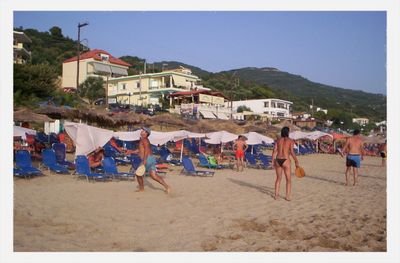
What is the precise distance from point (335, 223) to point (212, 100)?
37.1 metres

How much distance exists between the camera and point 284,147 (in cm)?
631

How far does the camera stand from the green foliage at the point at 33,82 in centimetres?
2302

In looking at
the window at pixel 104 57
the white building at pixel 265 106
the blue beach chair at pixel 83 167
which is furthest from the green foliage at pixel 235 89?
the blue beach chair at pixel 83 167

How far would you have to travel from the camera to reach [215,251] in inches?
149

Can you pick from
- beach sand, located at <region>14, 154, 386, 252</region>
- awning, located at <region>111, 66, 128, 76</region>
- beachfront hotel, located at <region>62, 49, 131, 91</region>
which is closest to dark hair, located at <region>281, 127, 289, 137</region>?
beach sand, located at <region>14, 154, 386, 252</region>

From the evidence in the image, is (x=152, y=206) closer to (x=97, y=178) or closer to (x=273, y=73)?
(x=97, y=178)

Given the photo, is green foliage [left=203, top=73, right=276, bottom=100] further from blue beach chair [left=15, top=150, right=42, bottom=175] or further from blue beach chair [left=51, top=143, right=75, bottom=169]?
blue beach chair [left=15, top=150, right=42, bottom=175]

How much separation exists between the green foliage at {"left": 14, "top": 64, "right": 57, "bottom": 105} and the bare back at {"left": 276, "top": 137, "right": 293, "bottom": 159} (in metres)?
19.3

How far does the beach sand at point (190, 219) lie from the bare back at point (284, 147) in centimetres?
82

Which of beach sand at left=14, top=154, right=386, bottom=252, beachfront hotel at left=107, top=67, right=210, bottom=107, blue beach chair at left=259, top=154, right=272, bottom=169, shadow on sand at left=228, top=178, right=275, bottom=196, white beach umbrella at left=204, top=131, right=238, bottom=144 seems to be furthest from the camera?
beachfront hotel at left=107, top=67, right=210, bottom=107

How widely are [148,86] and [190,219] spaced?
3826cm

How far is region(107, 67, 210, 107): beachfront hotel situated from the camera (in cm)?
4131
